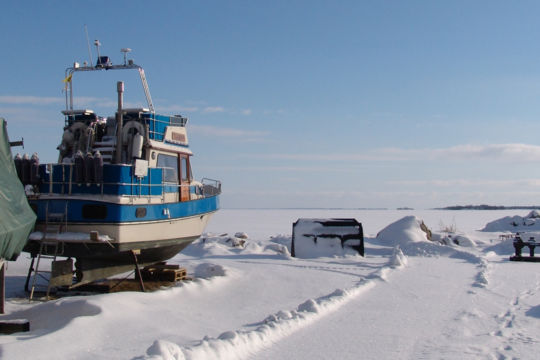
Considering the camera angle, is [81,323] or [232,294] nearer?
[81,323]

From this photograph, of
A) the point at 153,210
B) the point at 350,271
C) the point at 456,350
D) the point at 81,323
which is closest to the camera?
the point at 456,350

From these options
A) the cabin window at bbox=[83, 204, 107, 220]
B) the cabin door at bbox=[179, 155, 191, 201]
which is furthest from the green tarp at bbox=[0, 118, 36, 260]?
the cabin door at bbox=[179, 155, 191, 201]

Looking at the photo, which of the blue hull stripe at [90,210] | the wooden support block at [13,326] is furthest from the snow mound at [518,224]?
the wooden support block at [13,326]

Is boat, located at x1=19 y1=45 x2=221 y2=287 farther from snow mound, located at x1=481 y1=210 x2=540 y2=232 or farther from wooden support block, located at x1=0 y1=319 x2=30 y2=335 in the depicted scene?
snow mound, located at x1=481 y1=210 x2=540 y2=232

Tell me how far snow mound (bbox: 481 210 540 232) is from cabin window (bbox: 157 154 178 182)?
26213mm

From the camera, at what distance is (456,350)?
21.6 ft

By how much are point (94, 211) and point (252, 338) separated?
5.65 m

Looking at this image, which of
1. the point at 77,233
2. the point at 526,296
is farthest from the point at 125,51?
the point at 526,296

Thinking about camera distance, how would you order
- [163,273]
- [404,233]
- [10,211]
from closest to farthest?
[10,211], [163,273], [404,233]

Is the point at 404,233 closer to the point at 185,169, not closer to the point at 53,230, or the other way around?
the point at 185,169

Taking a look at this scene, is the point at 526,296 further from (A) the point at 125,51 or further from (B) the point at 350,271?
(A) the point at 125,51

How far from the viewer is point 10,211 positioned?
878cm

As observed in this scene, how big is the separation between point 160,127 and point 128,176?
2545mm

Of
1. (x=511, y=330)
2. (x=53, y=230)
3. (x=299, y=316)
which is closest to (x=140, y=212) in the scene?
(x=53, y=230)
